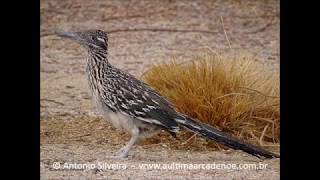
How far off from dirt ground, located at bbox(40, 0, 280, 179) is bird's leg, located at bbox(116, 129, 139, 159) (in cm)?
10

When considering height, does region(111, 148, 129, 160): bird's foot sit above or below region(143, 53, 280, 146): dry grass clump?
below

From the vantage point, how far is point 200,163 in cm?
738

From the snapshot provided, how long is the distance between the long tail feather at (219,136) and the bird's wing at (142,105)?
89 millimetres

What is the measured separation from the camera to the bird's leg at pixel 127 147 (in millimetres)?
7315

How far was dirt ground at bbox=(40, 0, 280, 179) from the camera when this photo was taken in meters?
7.56

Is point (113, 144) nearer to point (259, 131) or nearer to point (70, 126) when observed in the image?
point (70, 126)

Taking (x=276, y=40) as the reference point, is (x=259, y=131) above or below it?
below

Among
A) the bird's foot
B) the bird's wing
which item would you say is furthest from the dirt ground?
the bird's wing

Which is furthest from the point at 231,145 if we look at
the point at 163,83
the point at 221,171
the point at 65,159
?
the point at 65,159

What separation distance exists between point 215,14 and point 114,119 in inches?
45.1

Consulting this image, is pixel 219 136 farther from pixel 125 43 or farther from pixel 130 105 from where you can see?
pixel 125 43

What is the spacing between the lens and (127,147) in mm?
7367
